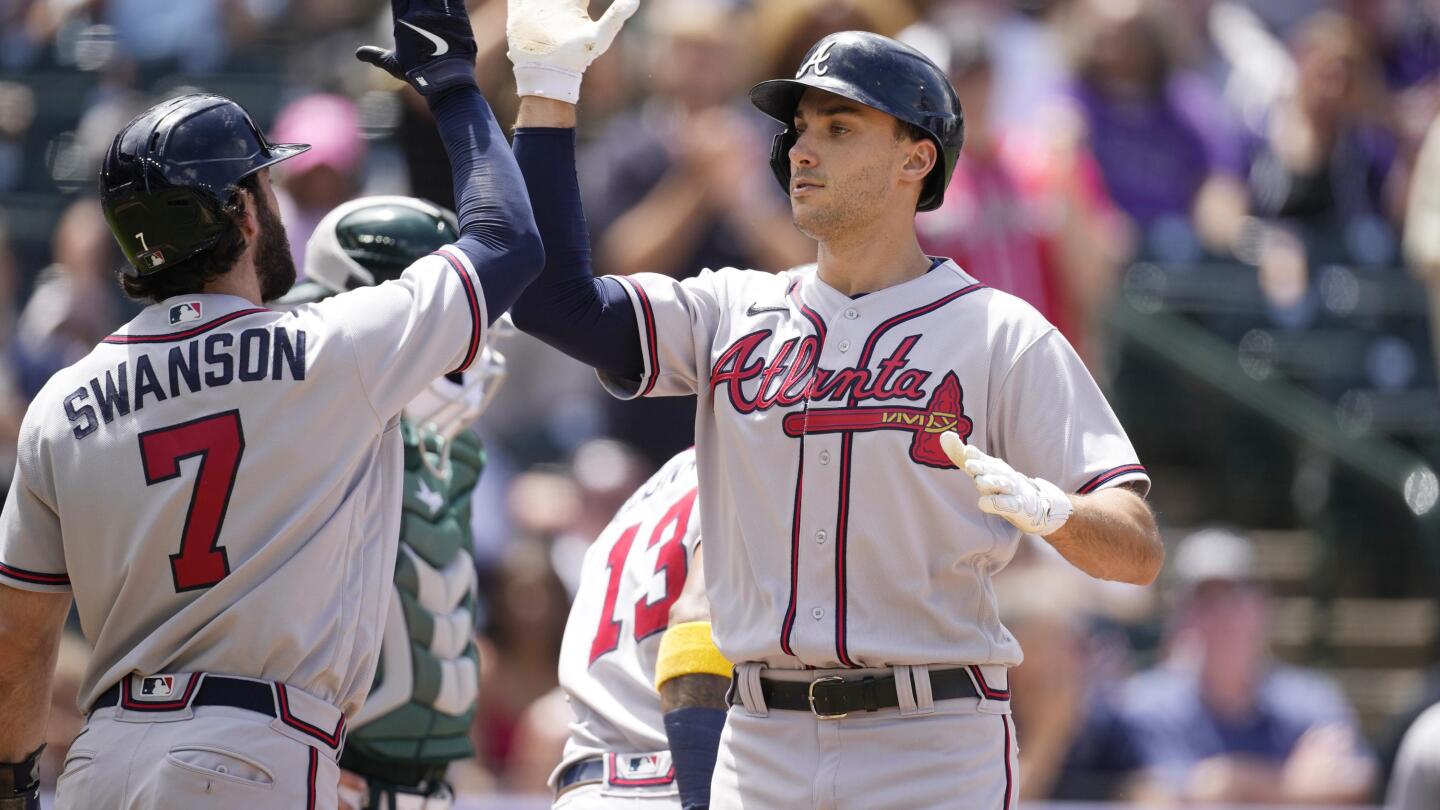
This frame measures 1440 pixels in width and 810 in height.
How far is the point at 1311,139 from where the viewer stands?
30.1ft

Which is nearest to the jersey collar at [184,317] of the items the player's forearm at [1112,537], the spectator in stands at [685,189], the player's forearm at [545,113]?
the player's forearm at [545,113]

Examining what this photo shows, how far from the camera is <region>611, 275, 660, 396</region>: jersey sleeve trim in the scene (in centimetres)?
366

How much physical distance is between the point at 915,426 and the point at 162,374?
1300mm

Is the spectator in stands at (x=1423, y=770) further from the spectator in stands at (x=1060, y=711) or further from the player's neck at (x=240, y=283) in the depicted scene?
the spectator in stands at (x=1060, y=711)

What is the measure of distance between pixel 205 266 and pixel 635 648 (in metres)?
1.22

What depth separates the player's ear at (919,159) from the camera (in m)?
3.71

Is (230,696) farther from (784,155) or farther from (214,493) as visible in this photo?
(784,155)

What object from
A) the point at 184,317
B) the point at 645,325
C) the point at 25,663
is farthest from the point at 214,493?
the point at 645,325

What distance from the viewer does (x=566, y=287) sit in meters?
3.63

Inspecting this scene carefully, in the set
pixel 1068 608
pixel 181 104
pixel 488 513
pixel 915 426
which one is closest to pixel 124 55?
pixel 488 513

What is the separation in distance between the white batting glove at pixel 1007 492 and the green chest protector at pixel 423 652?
1701 millimetres

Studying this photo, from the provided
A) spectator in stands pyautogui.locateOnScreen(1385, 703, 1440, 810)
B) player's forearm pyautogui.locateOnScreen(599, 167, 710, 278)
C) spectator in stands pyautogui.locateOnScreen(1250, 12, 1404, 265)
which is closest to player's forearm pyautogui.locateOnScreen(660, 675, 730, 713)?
spectator in stands pyautogui.locateOnScreen(1385, 703, 1440, 810)

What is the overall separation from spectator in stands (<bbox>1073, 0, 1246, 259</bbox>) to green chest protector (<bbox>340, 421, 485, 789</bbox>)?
203 inches

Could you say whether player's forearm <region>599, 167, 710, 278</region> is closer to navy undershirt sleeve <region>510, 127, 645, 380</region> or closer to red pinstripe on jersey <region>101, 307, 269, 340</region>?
navy undershirt sleeve <region>510, 127, 645, 380</region>
